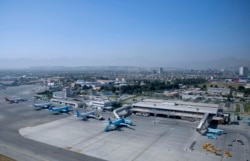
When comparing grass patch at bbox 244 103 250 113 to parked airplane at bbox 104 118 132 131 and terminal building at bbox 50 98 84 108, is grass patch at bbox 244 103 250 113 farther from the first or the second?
terminal building at bbox 50 98 84 108

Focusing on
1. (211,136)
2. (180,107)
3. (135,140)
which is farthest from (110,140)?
(180,107)

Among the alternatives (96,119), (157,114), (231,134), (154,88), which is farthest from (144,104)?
(154,88)

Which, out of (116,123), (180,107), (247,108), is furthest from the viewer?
(247,108)

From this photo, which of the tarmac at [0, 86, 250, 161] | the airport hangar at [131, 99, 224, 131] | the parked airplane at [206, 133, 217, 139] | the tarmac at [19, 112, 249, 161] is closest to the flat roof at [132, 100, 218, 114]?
the airport hangar at [131, 99, 224, 131]

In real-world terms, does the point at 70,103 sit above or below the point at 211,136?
above

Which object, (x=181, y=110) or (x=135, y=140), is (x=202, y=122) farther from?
(x=135, y=140)

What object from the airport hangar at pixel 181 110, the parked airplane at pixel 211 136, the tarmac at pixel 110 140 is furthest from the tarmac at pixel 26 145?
the parked airplane at pixel 211 136

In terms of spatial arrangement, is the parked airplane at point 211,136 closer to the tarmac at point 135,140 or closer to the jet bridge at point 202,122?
the tarmac at point 135,140

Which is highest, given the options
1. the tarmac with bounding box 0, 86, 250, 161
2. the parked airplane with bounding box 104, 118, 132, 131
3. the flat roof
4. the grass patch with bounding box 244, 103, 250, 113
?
the flat roof

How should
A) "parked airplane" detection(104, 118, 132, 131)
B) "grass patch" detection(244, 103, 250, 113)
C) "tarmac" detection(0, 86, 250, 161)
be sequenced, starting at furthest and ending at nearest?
"grass patch" detection(244, 103, 250, 113)
"parked airplane" detection(104, 118, 132, 131)
"tarmac" detection(0, 86, 250, 161)

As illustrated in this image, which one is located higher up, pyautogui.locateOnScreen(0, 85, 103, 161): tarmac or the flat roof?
the flat roof

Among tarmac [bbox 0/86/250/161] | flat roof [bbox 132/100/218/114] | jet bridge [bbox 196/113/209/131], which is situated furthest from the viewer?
flat roof [bbox 132/100/218/114]
